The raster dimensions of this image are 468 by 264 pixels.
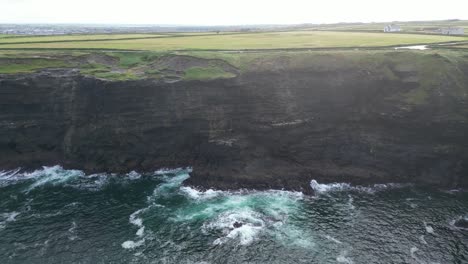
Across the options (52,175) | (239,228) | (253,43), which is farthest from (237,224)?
(253,43)

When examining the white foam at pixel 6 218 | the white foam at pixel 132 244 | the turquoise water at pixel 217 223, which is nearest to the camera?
the turquoise water at pixel 217 223

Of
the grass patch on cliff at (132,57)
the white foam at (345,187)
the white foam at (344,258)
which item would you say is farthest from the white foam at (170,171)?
the white foam at (344,258)

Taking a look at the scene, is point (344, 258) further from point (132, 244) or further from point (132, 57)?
point (132, 57)

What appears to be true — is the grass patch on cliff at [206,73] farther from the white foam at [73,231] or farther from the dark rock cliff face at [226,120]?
the white foam at [73,231]

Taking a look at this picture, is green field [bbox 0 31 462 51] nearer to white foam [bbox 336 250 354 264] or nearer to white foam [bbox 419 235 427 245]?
white foam [bbox 419 235 427 245]

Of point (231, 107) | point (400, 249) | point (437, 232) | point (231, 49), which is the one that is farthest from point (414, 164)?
point (231, 49)

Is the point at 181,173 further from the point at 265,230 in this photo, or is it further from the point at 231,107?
the point at 265,230

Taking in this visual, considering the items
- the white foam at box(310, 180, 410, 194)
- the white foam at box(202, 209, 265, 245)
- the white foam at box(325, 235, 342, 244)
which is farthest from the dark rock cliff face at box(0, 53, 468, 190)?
the white foam at box(325, 235, 342, 244)
